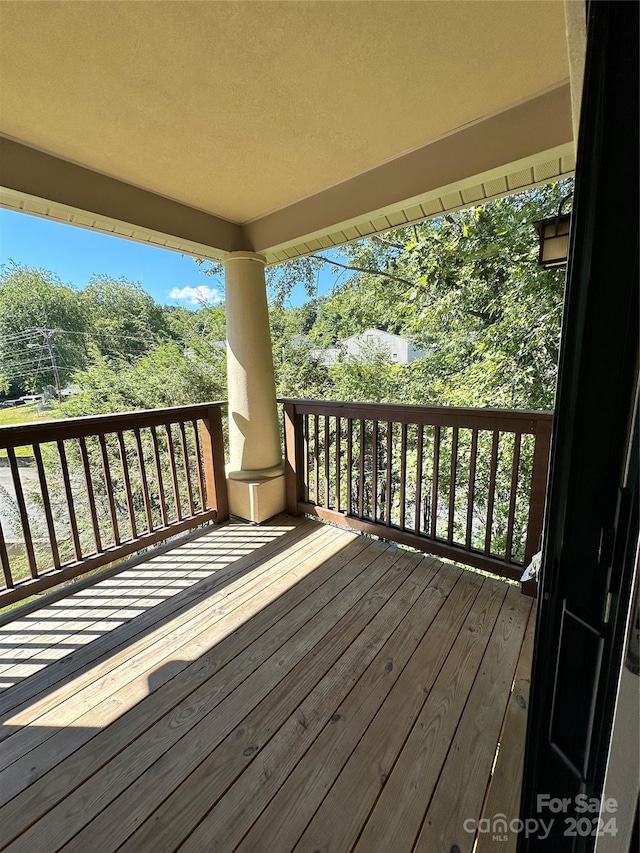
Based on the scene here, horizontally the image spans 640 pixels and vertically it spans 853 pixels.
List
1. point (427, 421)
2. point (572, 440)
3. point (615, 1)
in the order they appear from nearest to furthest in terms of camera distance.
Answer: point (615, 1), point (572, 440), point (427, 421)

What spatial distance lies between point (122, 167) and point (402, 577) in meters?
3.26

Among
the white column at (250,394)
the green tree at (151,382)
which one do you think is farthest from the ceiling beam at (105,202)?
the green tree at (151,382)

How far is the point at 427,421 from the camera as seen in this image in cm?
245

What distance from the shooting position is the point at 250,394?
10.6 feet

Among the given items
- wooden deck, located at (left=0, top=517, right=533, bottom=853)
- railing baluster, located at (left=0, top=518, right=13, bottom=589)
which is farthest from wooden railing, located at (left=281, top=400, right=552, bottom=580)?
railing baluster, located at (left=0, top=518, right=13, bottom=589)

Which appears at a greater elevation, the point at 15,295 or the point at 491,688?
the point at 15,295

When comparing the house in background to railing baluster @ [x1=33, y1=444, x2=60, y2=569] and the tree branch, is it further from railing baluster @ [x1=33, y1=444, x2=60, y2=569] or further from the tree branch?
railing baluster @ [x1=33, y1=444, x2=60, y2=569]

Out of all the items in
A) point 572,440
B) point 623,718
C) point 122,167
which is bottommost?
point 623,718

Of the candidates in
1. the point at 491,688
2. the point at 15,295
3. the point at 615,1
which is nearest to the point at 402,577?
the point at 491,688

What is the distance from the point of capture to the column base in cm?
318

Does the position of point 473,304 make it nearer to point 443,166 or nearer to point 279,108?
point 443,166

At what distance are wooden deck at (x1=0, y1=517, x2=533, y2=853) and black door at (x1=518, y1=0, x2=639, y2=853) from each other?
2.22 feet

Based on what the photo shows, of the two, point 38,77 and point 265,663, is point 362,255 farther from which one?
point 265,663

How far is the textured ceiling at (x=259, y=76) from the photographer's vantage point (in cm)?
135
